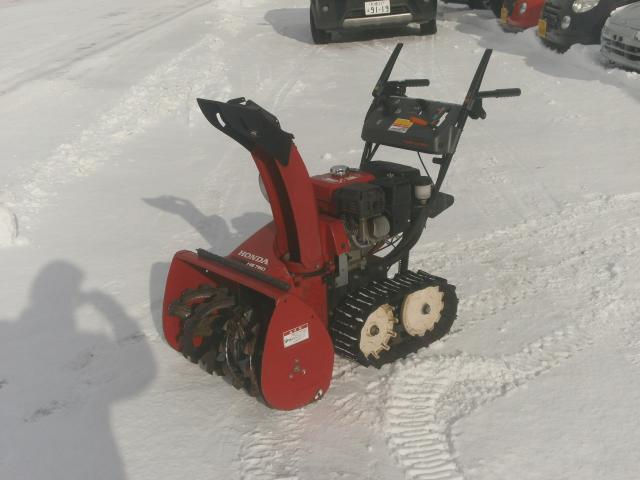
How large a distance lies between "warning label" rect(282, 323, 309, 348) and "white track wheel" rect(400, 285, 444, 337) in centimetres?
75

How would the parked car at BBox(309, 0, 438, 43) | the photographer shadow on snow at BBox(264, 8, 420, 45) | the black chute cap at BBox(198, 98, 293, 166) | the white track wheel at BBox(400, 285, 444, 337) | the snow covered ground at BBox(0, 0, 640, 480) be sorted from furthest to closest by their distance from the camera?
the photographer shadow on snow at BBox(264, 8, 420, 45)
the parked car at BBox(309, 0, 438, 43)
the white track wheel at BBox(400, 285, 444, 337)
the snow covered ground at BBox(0, 0, 640, 480)
the black chute cap at BBox(198, 98, 293, 166)

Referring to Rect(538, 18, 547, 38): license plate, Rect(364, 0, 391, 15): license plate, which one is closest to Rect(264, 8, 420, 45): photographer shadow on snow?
Rect(364, 0, 391, 15): license plate

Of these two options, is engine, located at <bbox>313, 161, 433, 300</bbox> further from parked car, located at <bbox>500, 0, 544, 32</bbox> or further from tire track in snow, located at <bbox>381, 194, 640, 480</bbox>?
parked car, located at <bbox>500, 0, 544, 32</bbox>

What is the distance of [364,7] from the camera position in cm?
1170

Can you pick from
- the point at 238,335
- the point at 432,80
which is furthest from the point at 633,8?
the point at 238,335

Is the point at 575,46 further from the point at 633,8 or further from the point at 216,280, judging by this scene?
the point at 216,280

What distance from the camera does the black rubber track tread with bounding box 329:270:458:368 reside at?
3.67 meters

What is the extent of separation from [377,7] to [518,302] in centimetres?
837

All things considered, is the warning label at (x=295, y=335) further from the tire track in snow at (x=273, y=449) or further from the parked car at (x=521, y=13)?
the parked car at (x=521, y=13)

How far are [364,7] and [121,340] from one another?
8.92 meters

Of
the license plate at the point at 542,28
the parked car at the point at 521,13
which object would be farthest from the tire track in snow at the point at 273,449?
the parked car at the point at 521,13

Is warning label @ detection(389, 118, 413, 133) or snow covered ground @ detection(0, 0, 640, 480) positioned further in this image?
warning label @ detection(389, 118, 413, 133)

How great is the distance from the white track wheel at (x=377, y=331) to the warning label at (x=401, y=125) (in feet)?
3.31

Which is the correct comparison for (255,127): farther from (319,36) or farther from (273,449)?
(319,36)
